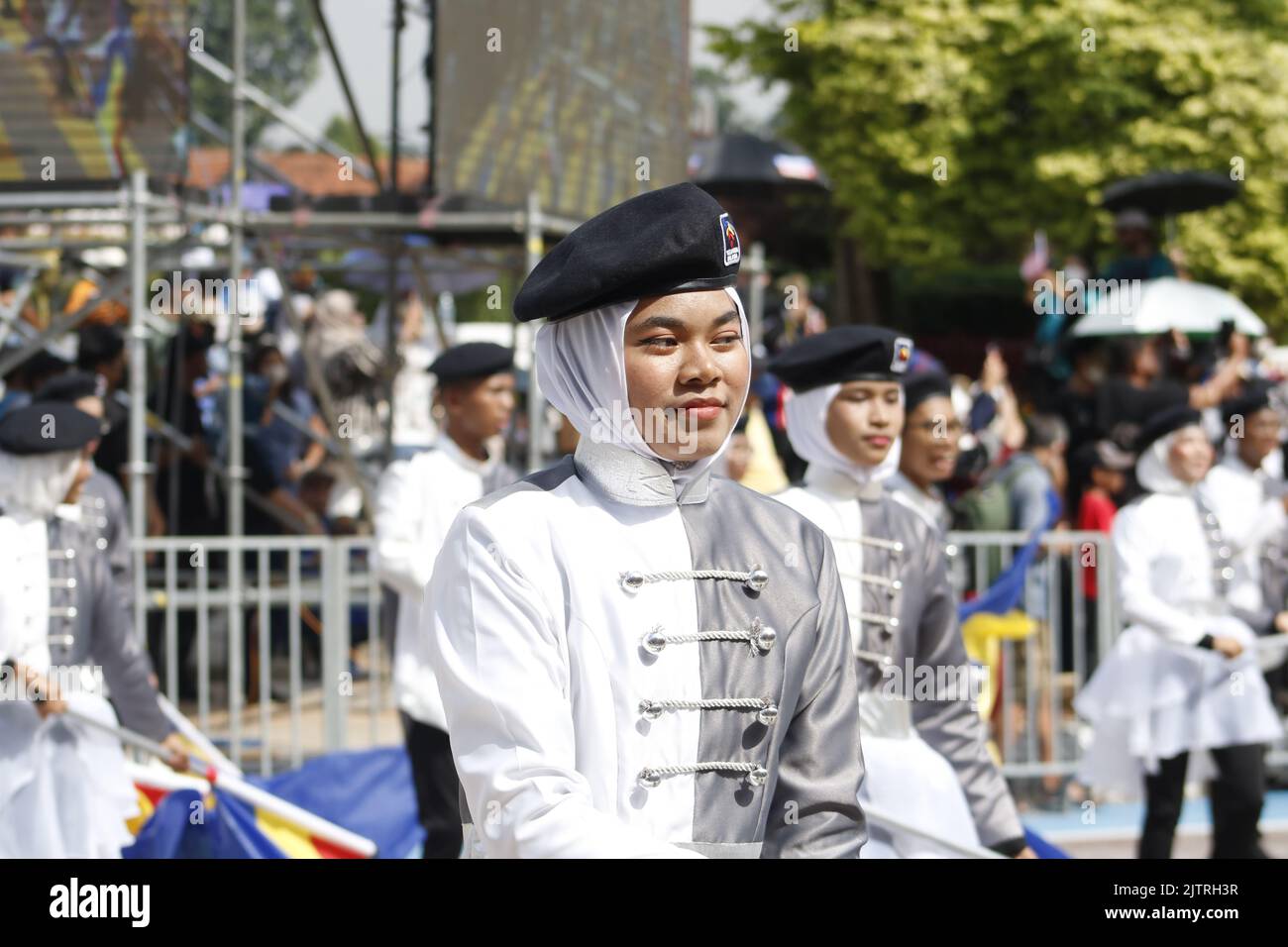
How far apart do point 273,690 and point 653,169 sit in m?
3.47

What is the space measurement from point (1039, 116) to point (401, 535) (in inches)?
691

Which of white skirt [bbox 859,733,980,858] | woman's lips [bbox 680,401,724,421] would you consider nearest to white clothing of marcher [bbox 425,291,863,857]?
woman's lips [bbox 680,401,724,421]

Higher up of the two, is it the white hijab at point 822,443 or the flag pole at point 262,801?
the white hijab at point 822,443

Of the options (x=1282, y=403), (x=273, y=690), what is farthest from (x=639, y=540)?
(x=1282, y=403)

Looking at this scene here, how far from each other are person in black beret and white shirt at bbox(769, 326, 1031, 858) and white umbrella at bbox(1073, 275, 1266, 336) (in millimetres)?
6219

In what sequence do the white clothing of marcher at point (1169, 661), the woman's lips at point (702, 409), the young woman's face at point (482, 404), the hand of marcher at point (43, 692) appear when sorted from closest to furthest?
the woman's lips at point (702, 409) < the hand of marcher at point (43, 692) < the young woman's face at point (482, 404) < the white clothing of marcher at point (1169, 661)

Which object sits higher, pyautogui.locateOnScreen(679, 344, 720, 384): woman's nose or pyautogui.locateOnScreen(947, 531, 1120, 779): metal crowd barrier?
pyautogui.locateOnScreen(679, 344, 720, 384): woman's nose

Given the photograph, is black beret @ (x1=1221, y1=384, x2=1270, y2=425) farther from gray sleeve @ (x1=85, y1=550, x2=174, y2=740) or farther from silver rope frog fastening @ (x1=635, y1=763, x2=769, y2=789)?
silver rope frog fastening @ (x1=635, y1=763, x2=769, y2=789)

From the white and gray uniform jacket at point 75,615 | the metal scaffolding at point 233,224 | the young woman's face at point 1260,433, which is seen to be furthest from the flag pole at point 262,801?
the young woman's face at point 1260,433

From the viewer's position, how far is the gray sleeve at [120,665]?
6508 mm

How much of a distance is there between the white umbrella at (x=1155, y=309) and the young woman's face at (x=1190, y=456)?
3.78 metres

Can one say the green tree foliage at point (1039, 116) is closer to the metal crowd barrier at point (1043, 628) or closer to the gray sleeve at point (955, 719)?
the metal crowd barrier at point (1043, 628)

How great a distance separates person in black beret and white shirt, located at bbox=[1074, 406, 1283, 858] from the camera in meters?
7.37

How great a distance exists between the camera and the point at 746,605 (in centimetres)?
313
